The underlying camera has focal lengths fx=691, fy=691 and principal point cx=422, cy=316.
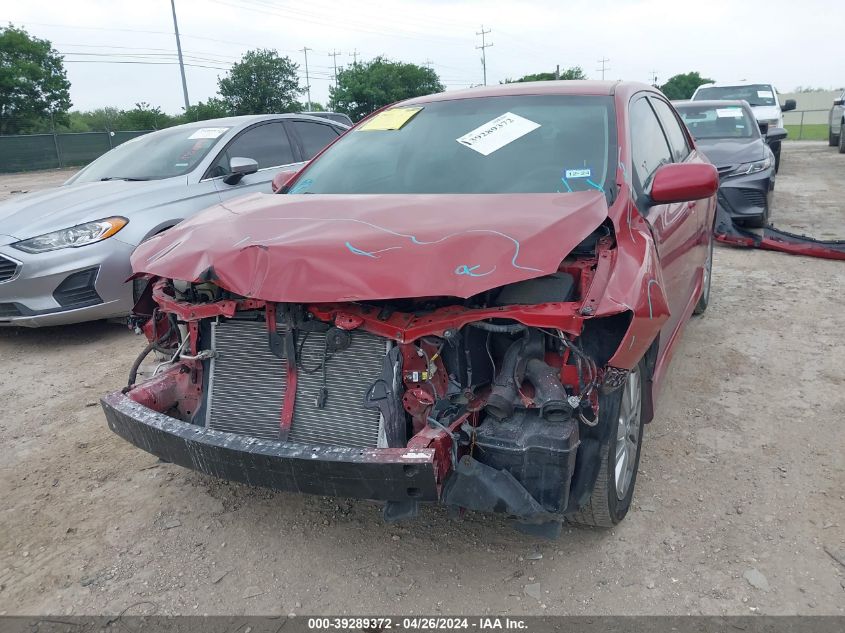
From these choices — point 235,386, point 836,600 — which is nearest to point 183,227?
point 235,386

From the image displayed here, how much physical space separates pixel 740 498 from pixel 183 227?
2745 mm

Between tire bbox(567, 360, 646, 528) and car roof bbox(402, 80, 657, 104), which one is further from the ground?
car roof bbox(402, 80, 657, 104)

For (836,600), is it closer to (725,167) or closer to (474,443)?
(474,443)

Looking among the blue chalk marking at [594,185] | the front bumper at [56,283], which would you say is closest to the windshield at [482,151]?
the blue chalk marking at [594,185]

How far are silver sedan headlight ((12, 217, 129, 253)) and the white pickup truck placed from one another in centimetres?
1152

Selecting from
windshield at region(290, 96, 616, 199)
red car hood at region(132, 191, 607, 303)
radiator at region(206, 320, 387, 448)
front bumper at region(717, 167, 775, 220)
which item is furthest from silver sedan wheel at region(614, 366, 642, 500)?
front bumper at region(717, 167, 775, 220)

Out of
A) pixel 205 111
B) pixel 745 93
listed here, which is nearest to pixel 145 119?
pixel 205 111

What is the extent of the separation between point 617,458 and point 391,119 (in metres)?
2.31

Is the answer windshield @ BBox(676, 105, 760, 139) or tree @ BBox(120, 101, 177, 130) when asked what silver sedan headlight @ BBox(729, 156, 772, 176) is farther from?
tree @ BBox(120, 101, 177, 130)

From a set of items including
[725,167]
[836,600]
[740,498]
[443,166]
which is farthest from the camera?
[725,167]

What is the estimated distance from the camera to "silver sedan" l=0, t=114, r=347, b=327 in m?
5.03

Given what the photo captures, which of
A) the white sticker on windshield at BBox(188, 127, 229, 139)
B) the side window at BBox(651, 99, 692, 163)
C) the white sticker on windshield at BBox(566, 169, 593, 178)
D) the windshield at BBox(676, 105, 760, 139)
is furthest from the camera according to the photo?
the windshield at BBox(676, 105, 760, 139)

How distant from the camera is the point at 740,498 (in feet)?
9.79

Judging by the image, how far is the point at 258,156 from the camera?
657 centimetres
